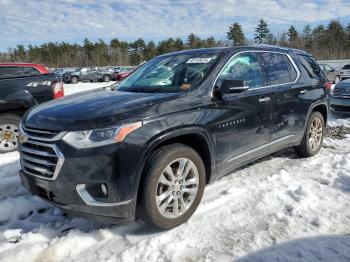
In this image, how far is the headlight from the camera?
2855 millimetres

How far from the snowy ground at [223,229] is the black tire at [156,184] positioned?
128 mm

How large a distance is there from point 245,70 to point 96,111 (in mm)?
2059

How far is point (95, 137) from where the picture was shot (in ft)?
9.44

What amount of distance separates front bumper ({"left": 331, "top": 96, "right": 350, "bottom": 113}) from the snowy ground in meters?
4.93

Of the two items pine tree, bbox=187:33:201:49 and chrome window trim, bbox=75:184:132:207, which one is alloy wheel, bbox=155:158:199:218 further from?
pine tree, bbox=187:33:201:49

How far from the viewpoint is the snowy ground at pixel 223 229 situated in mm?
2980

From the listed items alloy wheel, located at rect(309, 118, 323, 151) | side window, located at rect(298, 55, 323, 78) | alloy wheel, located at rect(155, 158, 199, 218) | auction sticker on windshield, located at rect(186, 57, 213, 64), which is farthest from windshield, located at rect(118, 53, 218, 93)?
alloy wheel, located at rect(309, 118, 323, 151)

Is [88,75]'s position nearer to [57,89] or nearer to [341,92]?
[57,89]

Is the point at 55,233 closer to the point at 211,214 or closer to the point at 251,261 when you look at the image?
the point at 211,214

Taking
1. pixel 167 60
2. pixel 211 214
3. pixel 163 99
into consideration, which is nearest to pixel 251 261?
pixel 211 214

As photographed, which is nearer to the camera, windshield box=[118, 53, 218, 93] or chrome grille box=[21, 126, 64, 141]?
chrome grille box=[21, 126, 64, 141]

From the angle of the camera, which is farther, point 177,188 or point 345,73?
point 345,73

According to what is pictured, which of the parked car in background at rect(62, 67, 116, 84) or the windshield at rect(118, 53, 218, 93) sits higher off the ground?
the windshield at rect(118, 53, 218, 93)

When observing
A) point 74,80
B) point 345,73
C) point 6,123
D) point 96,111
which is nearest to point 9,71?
point 6,123
